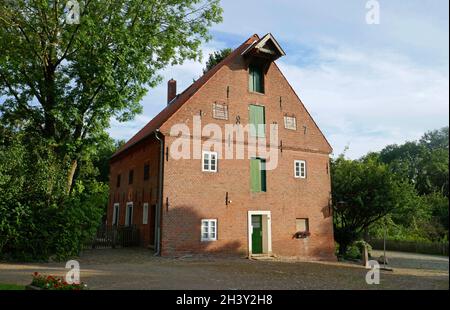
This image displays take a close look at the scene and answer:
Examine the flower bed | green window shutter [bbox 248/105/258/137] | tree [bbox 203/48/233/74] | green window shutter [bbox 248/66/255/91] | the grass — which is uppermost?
tree [bbox 203/48/233/74]

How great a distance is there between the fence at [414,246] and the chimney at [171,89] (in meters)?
21.8

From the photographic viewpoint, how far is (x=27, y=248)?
14.6m

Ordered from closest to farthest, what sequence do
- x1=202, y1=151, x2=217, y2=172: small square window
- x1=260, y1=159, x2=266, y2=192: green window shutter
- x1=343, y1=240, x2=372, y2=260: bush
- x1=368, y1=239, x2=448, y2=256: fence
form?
x1=202, y1=151, x2=217, y2=172: small square window
x1=260, y1=159, x2=266, y2=192: green window shutter
x1=343, y1=240, x2=372, y2=260: bush
x1=368, y1=239, x2=448, y2=256: fence

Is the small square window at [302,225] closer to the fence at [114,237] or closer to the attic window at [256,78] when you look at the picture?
the attic window at [256,78]

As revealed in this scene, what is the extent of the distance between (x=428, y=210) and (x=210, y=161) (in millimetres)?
18770

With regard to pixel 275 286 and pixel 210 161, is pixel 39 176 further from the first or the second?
pixel 275 286

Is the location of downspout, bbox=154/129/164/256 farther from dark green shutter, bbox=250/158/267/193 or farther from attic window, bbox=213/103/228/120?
dark green shutter, bbox=250/158/267/193

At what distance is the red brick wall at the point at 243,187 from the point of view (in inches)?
→ 699

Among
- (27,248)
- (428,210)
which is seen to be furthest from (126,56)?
(428,210)

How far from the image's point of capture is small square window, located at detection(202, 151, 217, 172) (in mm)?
18750

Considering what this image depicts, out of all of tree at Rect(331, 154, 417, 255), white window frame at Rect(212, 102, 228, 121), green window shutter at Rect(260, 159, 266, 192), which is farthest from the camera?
tree at Rect(331, 154, 417, 255)

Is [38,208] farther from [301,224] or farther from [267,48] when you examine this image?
[267,48]

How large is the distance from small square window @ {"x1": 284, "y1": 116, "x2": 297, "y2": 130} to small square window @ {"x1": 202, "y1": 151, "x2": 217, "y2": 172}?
4932 millimetres

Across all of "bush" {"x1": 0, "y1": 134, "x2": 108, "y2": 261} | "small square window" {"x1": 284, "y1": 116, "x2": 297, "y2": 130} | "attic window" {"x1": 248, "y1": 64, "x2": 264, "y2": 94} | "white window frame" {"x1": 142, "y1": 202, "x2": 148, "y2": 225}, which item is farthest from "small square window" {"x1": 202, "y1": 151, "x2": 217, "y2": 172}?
"bush" {"x1": 0, "y1": 134, "x2": 108, "y2": 261}
